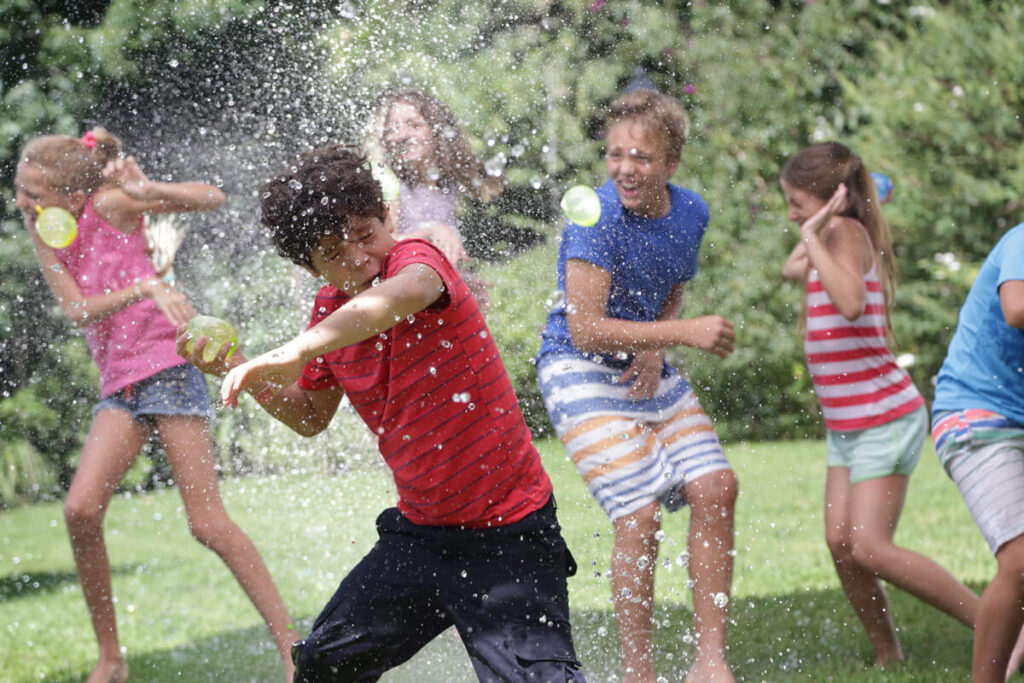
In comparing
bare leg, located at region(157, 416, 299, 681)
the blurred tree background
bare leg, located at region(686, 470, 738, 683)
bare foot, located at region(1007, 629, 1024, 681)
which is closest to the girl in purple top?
the blurred tree background

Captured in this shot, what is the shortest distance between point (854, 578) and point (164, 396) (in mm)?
2028

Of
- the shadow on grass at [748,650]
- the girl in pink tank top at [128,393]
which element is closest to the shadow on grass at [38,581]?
the shadow on grass at [748,650]

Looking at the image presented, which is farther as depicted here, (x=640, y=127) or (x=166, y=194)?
(x=166, y=194)

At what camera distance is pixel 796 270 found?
4094 millimetres

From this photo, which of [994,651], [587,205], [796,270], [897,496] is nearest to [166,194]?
[587,205]

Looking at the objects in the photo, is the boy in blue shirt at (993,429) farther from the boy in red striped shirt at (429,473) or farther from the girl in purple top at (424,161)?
the girl in purple top at (424,161)

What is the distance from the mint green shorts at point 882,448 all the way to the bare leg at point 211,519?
1646 mm

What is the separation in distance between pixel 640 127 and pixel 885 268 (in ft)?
3.41

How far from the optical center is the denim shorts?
358cm

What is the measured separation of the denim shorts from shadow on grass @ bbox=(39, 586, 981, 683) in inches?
33.8

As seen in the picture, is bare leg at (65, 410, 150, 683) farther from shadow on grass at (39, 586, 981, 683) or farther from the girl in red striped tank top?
the girl in red striped tank top

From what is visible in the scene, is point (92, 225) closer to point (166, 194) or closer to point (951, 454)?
point (166, 194)

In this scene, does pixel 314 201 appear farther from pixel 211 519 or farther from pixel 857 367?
pixel 857 367

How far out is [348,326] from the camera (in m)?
2.00
